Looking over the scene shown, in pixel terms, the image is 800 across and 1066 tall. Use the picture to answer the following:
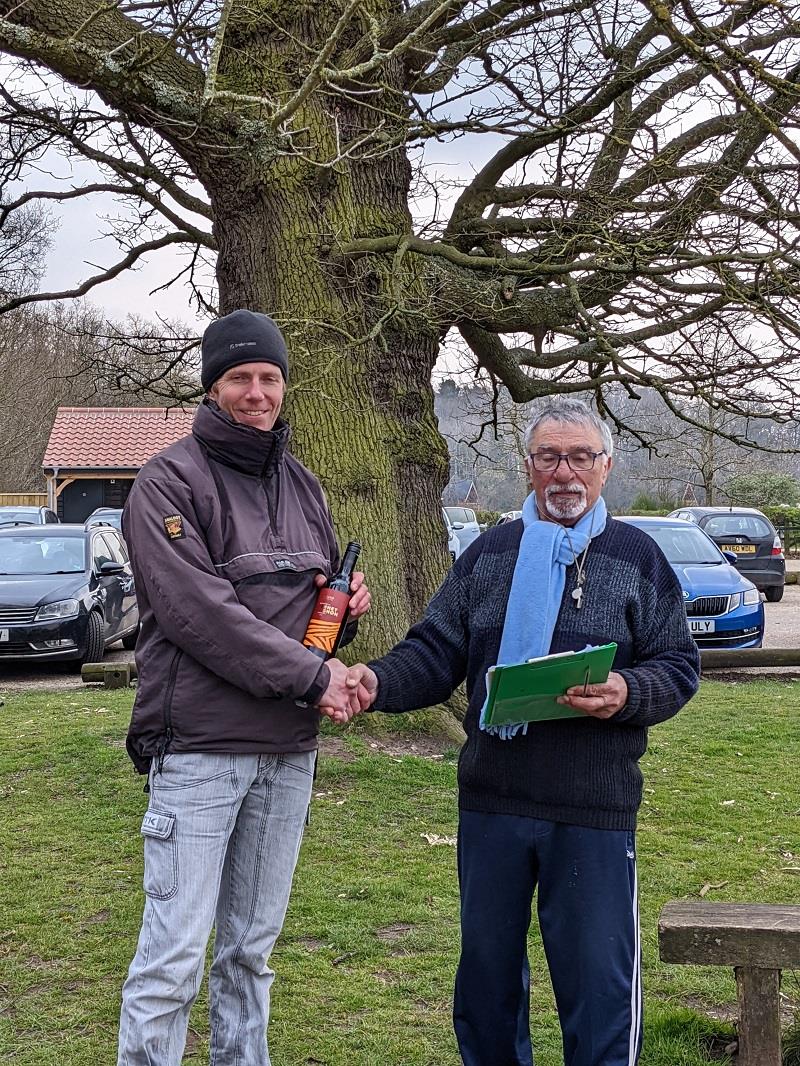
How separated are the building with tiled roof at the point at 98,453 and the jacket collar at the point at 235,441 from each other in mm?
35693

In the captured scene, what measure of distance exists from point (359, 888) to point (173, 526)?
3015 millimetres

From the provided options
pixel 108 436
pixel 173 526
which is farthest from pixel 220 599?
pixel 108 436

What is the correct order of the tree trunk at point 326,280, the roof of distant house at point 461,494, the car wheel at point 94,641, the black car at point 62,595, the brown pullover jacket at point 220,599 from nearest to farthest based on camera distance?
the brown pullover jacket at point 220,599
the tree trunk at point 326,280
the black car at point 62,595
the car wheel at point 94,641
the roof of distant house at point 461,494

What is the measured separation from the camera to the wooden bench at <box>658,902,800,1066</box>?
303cm

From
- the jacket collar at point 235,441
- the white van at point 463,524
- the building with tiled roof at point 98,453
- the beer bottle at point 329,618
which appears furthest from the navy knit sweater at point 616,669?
the building with tiled roof at point 98,453

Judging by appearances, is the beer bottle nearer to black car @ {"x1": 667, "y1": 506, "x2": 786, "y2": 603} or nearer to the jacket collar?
the jacket collar

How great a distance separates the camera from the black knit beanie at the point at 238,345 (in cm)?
307

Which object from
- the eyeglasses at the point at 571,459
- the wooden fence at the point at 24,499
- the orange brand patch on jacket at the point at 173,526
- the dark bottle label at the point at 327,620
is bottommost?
the dark bottle label at the point at 327,620

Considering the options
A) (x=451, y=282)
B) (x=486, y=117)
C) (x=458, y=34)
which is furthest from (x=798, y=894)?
(x=458, y=34)

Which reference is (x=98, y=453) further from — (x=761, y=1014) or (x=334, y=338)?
(x=761, y=1014)

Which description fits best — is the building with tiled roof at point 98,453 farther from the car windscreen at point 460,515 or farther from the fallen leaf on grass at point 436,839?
the fallen leaf on grass at point 436,839

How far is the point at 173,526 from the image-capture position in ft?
9.32

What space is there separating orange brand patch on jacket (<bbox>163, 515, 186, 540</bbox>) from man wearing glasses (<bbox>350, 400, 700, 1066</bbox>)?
670 mm

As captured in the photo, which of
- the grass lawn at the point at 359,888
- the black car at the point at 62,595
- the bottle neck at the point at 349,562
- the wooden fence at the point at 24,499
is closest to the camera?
the bottle neck at the point at 349,562
